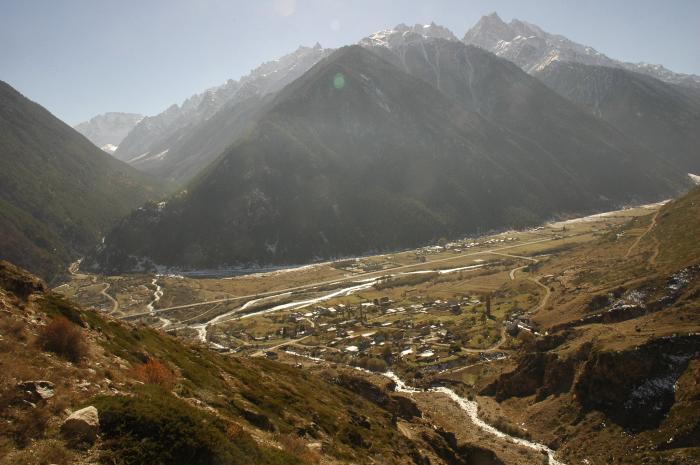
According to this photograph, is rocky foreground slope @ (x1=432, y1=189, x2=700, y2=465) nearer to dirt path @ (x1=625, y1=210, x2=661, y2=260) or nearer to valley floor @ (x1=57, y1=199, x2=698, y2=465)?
valley floor @ (x1=57, y1=199, x2=698, y2=465)

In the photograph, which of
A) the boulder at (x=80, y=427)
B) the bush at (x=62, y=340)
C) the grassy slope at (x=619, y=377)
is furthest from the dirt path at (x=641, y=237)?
the boulder at (x=80, y=427)

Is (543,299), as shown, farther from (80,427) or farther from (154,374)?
(80,427)

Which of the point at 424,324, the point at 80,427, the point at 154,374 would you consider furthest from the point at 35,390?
the point at 424,324

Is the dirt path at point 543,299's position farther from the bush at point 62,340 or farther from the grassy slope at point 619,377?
the bush at point 62,340

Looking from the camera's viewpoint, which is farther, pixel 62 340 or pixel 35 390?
pixel 62 340

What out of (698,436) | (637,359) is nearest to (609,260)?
(637,359)

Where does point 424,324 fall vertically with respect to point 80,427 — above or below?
below

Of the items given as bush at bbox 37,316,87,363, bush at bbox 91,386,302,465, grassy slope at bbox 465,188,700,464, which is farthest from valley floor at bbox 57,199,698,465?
bush at bbox 37,316,87,363

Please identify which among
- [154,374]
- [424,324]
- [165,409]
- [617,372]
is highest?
[165,409]
